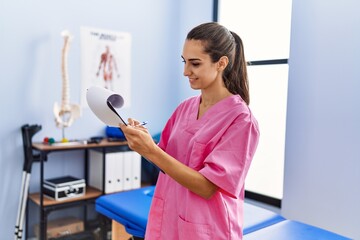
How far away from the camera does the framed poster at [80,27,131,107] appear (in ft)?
7.98

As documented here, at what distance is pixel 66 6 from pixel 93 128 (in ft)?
3.04

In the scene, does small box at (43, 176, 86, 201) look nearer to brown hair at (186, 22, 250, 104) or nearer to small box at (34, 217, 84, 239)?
small box at (34, 217, 84, 239)

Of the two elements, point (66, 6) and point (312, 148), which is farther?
point (66, 6)

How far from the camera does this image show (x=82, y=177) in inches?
98.7

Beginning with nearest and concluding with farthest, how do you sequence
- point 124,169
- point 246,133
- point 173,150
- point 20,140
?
point 246,133 → point 173,150 → point 20,140 → point 124,169

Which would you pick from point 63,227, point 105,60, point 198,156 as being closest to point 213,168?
point 198,156

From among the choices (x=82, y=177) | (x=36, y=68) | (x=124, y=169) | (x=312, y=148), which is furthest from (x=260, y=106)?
(x=36, y=68)

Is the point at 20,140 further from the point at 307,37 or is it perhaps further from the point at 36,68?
the point at 307,37

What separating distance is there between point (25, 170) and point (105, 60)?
1.01 metres

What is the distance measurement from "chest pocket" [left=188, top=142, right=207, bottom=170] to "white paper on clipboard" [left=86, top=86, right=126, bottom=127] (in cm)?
22

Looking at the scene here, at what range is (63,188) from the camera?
212cm

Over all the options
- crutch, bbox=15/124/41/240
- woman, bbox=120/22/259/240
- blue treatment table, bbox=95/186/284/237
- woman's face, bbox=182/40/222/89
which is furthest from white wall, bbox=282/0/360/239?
crutch, bbox=15/124/41/240

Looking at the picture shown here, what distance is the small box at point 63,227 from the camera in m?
2.20

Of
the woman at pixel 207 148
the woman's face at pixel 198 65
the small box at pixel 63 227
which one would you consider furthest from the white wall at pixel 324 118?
the small box at pixel 63 227
